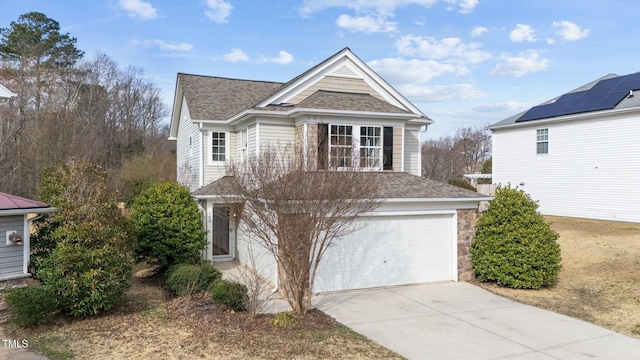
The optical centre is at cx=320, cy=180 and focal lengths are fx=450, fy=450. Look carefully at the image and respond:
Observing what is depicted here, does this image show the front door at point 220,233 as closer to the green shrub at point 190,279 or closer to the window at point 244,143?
the window at point 244,143

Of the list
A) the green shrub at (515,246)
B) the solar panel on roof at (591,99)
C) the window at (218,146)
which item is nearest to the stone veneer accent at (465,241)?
the green shrub at (515,246)

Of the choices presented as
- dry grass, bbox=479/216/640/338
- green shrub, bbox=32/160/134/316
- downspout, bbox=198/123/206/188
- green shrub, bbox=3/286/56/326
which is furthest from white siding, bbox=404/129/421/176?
green shrub, bbox=3/286/56/326

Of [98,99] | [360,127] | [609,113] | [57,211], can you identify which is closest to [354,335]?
[57,211]

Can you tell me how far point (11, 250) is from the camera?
8.79 meters

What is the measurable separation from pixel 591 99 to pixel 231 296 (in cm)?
2092

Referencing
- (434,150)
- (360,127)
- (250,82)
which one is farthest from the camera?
(434,150)

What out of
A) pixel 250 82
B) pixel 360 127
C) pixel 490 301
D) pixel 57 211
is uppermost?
pixel 250 82

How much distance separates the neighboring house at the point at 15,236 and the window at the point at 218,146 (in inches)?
325

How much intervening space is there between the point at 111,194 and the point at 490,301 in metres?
8.76

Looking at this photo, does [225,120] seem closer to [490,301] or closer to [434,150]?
[490,301]

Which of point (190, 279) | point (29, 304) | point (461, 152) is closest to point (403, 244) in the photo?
point (190, 279)

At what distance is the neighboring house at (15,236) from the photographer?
8703 millimetres

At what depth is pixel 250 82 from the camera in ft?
67.7

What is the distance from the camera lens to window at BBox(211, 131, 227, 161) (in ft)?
55.6
